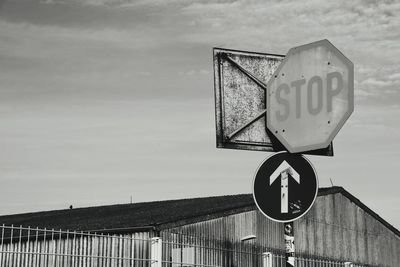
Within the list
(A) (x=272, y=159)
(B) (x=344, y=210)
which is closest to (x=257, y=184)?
(A) (x=272, y=159)

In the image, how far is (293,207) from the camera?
6.79m

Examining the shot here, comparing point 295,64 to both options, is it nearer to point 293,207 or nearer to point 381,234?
point 293,207

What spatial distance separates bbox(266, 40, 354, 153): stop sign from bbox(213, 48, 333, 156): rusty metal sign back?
447mm

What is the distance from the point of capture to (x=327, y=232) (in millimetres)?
26703

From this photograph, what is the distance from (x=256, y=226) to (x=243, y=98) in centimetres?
1565

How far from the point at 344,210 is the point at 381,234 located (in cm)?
336

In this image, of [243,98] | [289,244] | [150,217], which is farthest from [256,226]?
[289,244]

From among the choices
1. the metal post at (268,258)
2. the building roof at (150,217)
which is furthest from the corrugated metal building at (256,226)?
the metal post at (268,258)

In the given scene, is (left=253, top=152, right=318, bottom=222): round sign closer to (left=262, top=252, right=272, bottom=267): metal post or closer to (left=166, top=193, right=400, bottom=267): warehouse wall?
(left=262, top=252, right=272, bottom=267): metal post

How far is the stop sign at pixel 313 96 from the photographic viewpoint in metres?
6.91

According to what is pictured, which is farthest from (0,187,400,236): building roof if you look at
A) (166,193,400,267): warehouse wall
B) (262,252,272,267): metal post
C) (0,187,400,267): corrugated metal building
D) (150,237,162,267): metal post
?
(150,237,162,267): metal post

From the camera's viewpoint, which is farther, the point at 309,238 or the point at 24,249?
the point at 309,238

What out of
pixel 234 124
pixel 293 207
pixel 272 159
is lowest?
pixel 293 207

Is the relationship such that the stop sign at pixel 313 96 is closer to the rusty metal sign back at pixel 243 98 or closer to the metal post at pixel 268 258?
the rusty metal sign back at pixel 243 98
